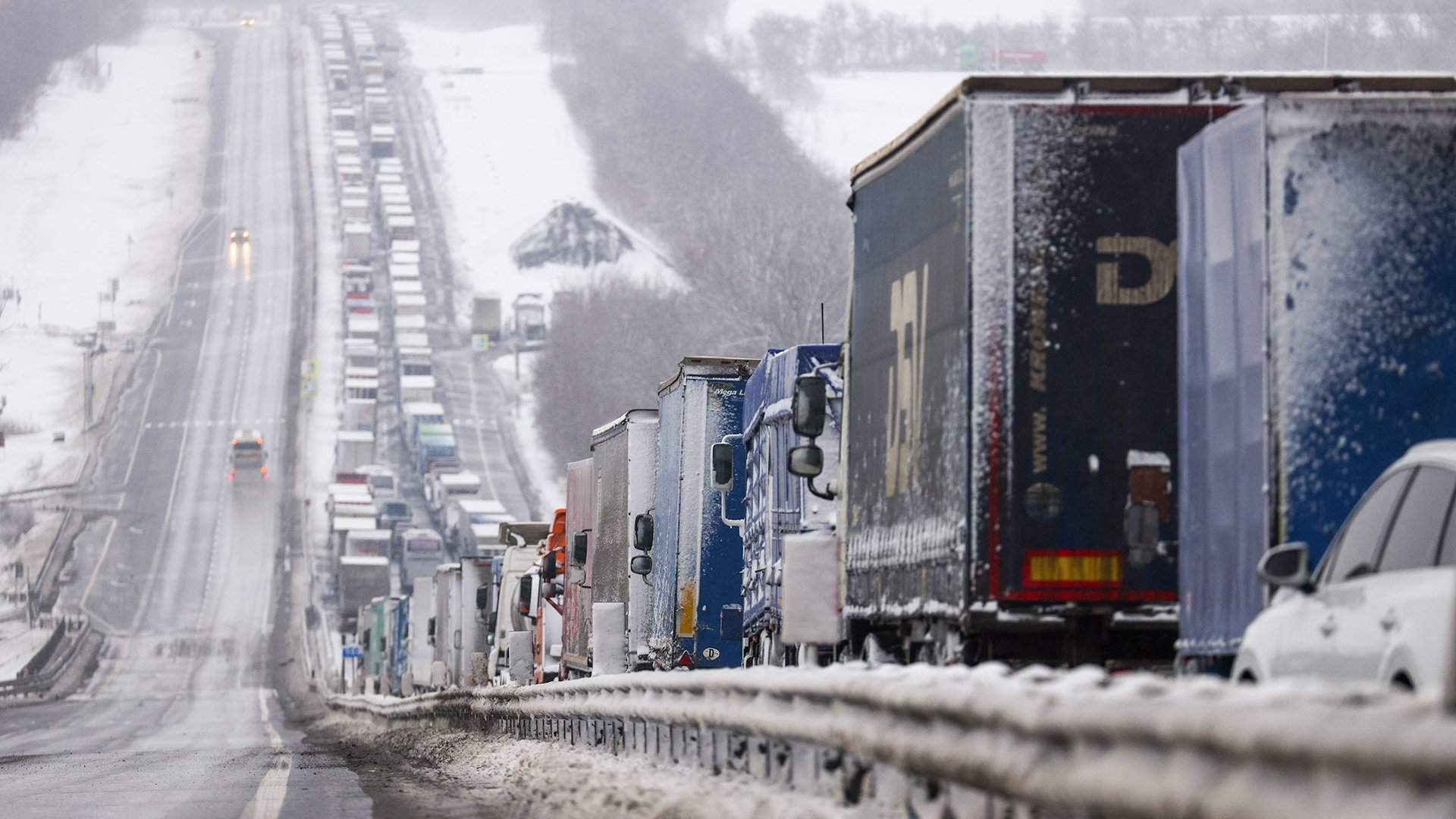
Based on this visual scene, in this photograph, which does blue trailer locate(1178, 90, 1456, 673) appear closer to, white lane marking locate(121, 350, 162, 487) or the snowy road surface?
the snowy road surface

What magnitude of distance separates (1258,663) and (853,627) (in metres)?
7.36

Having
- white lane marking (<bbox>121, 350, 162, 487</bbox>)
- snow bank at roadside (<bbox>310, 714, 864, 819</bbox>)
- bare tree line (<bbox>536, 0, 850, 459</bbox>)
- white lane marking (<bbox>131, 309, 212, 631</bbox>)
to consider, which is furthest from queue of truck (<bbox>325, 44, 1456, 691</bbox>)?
white lane marking (<bbox>121, 350, 162, 487</bbox>)

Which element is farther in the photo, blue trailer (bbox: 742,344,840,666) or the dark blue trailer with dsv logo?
blue trailer (bbox: 742,344,840,666)

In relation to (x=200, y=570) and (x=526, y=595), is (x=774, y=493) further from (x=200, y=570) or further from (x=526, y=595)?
(x=200, y=570)

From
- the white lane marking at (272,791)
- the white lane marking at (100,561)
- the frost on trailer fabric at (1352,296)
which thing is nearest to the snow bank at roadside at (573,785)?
the white lane marking at (272,791)

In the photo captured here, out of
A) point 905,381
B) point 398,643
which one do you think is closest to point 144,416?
point 398,643

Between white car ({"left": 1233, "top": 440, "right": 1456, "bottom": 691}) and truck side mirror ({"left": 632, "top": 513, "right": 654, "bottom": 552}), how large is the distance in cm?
1562

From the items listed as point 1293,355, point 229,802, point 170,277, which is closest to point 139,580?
point 170,277

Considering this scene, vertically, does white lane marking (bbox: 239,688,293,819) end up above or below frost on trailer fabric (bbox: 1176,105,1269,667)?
below

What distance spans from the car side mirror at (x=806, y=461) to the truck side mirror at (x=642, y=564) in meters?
7.49

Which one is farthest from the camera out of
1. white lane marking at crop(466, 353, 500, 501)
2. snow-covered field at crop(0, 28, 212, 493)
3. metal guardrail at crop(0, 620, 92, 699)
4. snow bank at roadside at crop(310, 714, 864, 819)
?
snow-covered field at crop(0, 28, 212, 493)

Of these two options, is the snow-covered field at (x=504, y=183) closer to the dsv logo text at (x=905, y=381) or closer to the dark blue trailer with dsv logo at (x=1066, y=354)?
the dsv logo text at (x=905, y=381)

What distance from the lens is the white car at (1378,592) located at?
676cm

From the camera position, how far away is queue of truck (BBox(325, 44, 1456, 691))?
9469mm
